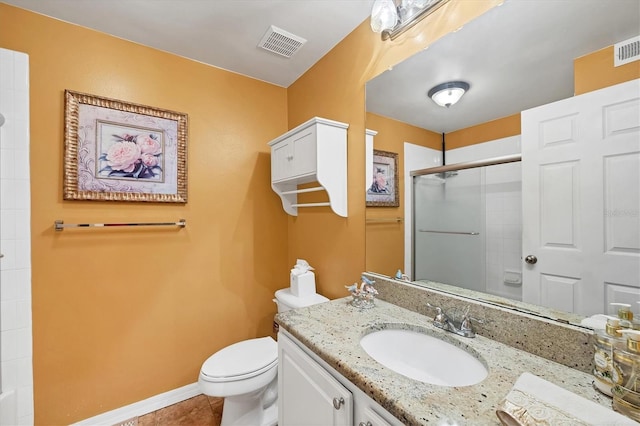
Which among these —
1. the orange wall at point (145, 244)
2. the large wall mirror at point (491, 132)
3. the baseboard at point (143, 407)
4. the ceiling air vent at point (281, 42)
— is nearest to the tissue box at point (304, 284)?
the orange wall at point (145, 244)

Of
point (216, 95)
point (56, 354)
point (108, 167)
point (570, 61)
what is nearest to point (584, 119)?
point (570, 61)

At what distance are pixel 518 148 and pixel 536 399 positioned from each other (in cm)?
76

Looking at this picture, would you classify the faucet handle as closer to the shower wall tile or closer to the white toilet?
the white toilet

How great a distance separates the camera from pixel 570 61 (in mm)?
850

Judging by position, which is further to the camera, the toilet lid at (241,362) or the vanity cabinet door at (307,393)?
the toilet lid at (241,362)

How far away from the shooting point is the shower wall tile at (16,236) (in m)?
1.44

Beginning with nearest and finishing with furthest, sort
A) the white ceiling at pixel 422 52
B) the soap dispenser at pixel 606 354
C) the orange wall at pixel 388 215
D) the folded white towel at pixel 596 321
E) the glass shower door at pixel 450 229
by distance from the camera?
the soap dispenser at pixel 606 354
the folded white towel at pixel 596 321
the white ceiling at pixel 422 52
the glass shower door at pixel 450 229
the orange wall at pixel 388 215

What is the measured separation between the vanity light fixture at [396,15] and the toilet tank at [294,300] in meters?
1.56

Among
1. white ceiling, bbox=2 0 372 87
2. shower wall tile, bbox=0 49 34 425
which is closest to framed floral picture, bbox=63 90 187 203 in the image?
shower wall tile, bbox=0 49 34 425

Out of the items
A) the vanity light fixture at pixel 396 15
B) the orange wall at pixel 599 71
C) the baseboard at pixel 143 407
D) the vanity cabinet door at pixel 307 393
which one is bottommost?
the baseboard at pixel 143 407

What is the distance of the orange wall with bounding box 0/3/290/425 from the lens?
5.05 feet

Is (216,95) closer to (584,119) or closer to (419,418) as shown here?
(584,119)

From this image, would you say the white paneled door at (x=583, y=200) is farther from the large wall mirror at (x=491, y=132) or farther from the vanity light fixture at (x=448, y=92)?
the vanity light fixture at (x=448, y=92)

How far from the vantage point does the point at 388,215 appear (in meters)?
1.48
